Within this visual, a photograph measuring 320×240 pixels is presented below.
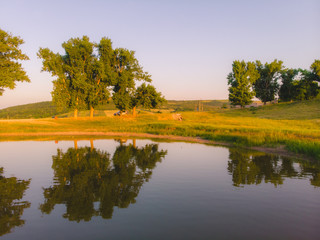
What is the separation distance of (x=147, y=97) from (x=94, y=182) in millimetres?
57110

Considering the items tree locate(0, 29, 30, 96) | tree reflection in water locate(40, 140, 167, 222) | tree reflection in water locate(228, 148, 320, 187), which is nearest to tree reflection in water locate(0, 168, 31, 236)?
tree reflection in water locate(40, 140, 167, 222)

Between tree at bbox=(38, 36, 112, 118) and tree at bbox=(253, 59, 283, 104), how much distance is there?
7201 cm

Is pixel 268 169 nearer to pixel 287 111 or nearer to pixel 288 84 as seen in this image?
pixel 287 111

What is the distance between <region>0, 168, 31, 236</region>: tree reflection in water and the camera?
8641mm

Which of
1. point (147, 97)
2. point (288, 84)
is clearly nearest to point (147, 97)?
point (147, 97)

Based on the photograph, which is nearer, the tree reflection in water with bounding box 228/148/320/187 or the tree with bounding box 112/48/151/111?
the tree reflection in water with bounding box 228/148/320/187

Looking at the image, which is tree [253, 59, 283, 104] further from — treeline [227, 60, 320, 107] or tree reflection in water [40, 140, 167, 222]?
tree reflection in water [40, 140, 167, 222]

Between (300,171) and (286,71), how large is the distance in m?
102

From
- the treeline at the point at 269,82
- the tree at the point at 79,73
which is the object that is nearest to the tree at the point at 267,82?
the treeline at the point at 269,82

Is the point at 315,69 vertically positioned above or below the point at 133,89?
above

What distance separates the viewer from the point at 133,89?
226 ft

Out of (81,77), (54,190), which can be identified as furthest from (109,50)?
(54,190)

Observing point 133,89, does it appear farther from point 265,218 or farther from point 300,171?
point 265,218

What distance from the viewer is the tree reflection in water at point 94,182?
10102 millimetres
